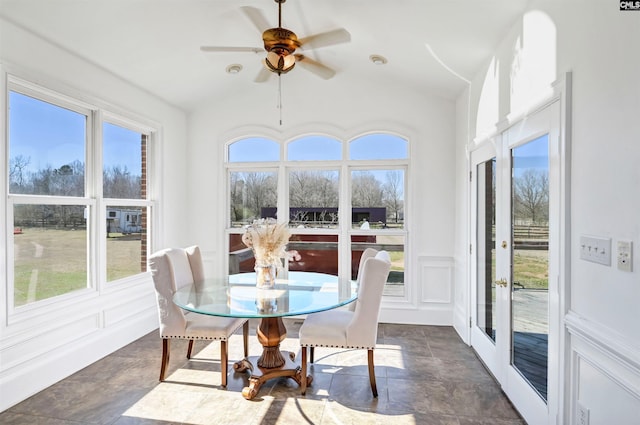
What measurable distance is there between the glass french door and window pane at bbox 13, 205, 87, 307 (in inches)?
145

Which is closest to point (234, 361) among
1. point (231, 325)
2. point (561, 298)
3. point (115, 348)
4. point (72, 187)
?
point (231, 325)

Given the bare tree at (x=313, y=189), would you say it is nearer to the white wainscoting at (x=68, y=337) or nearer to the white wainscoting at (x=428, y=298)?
the white wainscoting at (x=428, y=298)

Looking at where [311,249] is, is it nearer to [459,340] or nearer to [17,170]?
[459,340]

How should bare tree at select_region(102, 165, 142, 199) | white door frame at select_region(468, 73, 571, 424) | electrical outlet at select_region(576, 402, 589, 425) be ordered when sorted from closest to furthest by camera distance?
1. electrical outlet at select_region(576, 402, 589, 425)
2. white door frame at select_region(468, 73, 571, 424)
3. bare tree at select_region(102, 165, 142, 199)

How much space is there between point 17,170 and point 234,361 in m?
2.38

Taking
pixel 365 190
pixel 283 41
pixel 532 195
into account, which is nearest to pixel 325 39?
pixel 283 41

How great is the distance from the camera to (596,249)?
1.68 meters

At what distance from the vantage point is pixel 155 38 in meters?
3.30

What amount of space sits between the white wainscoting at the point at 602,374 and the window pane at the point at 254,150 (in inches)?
152

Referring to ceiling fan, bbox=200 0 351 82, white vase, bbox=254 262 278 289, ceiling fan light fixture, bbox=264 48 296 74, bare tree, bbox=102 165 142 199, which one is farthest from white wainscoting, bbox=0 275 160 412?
ceiling fan light fixture, bbox=264 48 296 74

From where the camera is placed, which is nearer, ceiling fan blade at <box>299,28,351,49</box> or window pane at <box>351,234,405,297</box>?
ceiling fan blade at <box>299,28,351,49</box>

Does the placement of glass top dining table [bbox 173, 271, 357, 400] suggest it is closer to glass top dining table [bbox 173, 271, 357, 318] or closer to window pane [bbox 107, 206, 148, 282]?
glass top dining table [bbox 173, 271, 357, 318]

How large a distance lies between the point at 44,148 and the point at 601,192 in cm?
390

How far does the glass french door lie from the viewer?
85.4 inches
